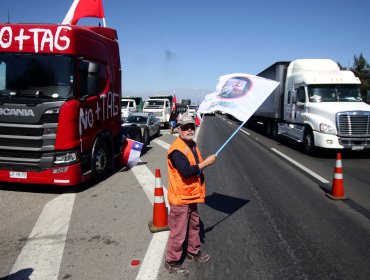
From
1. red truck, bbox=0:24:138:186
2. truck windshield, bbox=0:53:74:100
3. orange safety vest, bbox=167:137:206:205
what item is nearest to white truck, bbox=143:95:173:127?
red truck, bbox=0:24:138:186

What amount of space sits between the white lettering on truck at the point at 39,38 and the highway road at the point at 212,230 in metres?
3.09

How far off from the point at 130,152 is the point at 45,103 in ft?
12.7

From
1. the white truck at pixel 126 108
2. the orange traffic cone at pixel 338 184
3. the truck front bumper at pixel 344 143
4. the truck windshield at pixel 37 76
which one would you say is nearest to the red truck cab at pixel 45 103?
the truck windshield at pixel 37 76

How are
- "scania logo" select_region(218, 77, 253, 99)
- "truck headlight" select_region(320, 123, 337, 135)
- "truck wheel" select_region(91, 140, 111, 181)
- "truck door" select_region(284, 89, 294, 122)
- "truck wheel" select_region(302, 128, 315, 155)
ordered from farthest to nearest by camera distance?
"truck door" select_region(284, 89, 294, 122) → "truck wheel" select_region(302, 128, 315, 155) → "truck headlight" select_region(320, 123, 337, 135) → "truck wheel" select_region(91, 140, 111, 181) → "scania logo" select_region(218, 77, 253, 99)

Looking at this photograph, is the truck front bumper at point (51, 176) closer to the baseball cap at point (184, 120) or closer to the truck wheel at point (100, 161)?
the truck wheel at point (100, 161)

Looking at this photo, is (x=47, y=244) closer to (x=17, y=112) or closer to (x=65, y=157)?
(x=65, y=157)

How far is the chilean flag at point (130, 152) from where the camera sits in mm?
10320

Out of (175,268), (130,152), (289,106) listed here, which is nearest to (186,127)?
(175,268)

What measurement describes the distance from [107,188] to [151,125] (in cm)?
1081

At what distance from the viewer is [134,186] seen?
814 centimetres

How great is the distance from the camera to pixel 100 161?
28.0 feet

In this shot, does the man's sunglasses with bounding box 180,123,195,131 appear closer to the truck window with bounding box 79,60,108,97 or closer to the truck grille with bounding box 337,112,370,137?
the truck window with bounding box 79,60,108,97

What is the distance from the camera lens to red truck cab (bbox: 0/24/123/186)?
22.9ft

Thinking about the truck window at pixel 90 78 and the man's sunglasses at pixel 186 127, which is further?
the truck window at pixel 90 78
